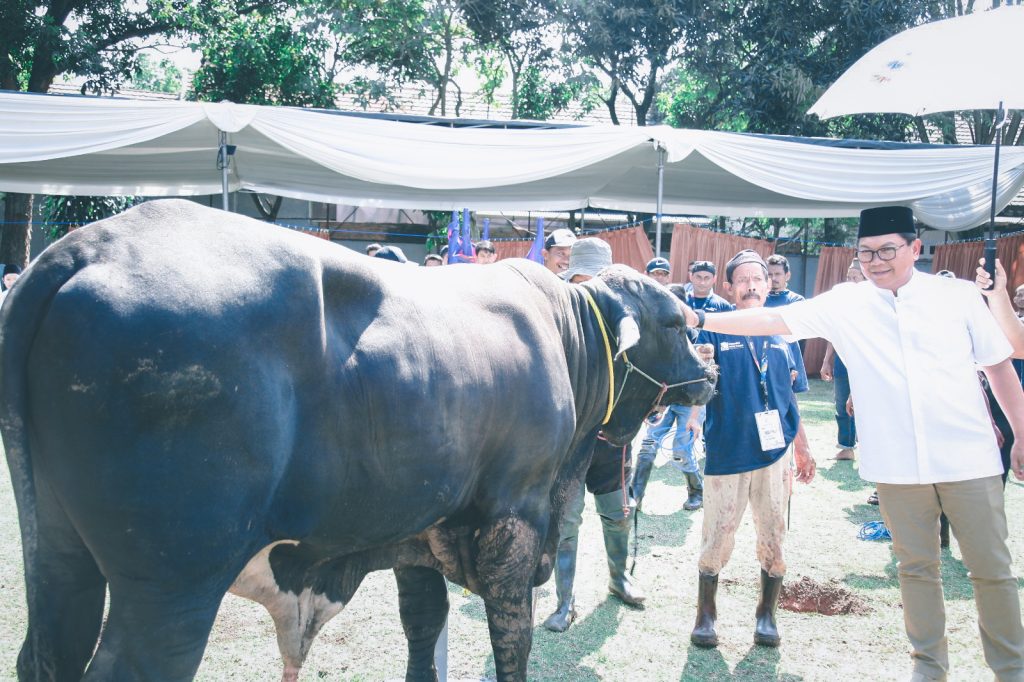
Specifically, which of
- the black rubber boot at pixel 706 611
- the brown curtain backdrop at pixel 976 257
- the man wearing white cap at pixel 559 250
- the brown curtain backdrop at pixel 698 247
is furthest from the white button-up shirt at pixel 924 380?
the brown curtain backdrop at pixel 976 257

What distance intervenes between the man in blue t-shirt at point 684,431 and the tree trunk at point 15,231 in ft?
35.4

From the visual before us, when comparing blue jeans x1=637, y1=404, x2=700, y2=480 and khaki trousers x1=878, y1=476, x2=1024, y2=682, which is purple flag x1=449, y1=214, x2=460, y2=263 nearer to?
blue jeans x1=637, y1=404, x2=700, y2=480

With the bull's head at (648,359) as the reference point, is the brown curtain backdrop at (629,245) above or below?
above

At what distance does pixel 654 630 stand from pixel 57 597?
3.30 m

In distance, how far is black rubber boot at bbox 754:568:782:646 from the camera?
4.33 meters

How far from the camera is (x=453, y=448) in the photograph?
2.47 metres

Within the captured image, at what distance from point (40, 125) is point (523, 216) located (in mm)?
14168

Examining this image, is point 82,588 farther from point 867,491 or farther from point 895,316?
point 867,491

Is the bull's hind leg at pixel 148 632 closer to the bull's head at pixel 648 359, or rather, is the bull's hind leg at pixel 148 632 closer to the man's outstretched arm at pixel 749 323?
the bull's head at pixel 648 359

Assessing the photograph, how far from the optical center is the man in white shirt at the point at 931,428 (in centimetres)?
343

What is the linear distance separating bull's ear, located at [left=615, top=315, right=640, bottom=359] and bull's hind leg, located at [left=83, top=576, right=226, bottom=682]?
70.9 inches

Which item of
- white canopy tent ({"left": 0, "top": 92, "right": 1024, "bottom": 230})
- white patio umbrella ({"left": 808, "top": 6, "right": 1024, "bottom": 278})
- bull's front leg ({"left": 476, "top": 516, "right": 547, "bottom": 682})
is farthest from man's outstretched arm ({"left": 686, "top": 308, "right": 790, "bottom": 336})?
white canopy tent ({"left": 0, "top": 92, "right": 1024, "bottom": 230})

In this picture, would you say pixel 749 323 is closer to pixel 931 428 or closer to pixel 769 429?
pixel 769 429

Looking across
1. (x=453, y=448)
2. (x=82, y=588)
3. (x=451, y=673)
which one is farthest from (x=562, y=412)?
(x=451, y=673)
